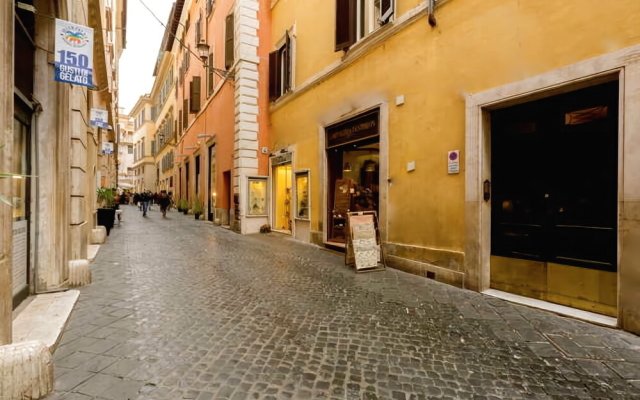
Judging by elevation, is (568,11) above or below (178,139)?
below

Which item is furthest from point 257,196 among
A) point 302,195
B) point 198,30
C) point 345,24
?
point 198,30

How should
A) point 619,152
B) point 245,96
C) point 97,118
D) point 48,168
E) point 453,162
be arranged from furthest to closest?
point 245,96, point 97,118, point 453,162, point 48,168, point 619,152

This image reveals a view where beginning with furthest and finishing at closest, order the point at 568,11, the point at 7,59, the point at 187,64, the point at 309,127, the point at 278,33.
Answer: the point at 187,64, the point at 278,33, the point at 309,127, the point at 568,11, the point at 7,59

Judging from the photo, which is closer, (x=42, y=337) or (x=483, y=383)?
(x=483, y=383)

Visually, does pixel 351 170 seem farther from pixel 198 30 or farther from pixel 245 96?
pixel 198 30

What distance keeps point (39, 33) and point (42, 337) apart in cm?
386

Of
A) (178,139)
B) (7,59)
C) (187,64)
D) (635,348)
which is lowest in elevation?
(635,348)

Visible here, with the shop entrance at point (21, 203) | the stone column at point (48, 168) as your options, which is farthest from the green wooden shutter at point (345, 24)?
the shop entrance at point (21, 203)

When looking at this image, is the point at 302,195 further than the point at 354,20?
Yes

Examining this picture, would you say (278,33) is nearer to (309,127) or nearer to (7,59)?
(309,127)

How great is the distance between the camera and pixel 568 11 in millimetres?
4184

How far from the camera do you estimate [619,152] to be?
3.71 metres

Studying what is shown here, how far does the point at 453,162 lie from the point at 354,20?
4.79 m

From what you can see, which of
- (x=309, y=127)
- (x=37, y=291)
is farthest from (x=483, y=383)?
(x=309, y=127)
